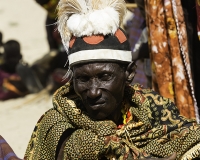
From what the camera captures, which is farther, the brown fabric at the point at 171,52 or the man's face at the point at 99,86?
the brown fabric at the point at 171,52

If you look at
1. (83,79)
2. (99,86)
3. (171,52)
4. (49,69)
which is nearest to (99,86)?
(99,86)

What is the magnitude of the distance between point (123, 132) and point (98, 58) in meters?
0.52

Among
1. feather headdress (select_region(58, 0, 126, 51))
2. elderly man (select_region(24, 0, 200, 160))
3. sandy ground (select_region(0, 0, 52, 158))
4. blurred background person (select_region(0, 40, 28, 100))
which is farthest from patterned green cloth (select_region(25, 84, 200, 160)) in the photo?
blurred background person (select_region(0, 40, 28, 100))

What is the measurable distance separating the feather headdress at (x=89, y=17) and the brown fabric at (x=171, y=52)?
116 cm

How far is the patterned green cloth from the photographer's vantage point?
4.18m

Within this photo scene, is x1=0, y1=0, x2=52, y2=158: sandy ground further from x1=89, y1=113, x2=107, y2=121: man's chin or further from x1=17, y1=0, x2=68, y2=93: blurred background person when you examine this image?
x1=89, y1=113, x2=107, y2=121: man's chin

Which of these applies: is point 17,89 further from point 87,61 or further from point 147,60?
point 87,61

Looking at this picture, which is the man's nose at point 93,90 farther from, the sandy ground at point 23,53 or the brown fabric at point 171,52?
the sandy ground at point 23,53

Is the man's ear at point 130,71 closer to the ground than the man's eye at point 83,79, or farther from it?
closer to the ground

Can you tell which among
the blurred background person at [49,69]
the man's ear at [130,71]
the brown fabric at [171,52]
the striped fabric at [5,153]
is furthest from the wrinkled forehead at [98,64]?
the blurred background person at [49,69]

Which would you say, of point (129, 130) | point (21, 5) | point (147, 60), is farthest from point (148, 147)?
point (21, 5)

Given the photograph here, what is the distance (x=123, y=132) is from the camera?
168 inches

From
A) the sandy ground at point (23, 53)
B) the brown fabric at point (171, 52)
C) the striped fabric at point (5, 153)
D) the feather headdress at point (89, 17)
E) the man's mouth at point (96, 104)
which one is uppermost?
the feather headdress at point (89, 17)

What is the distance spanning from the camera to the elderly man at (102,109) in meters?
A: 4.11
